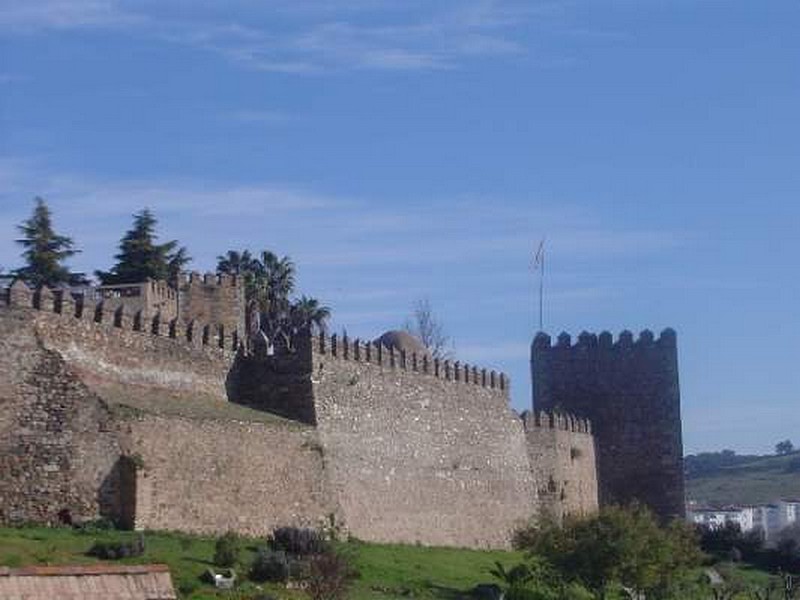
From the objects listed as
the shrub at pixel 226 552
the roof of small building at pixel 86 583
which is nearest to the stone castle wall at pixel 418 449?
the shrub at pixel 226 552

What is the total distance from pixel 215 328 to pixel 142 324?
3.91m

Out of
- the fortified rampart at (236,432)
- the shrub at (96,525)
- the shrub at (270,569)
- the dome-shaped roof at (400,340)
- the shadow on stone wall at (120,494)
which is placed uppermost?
the dome-shaped roof at (400,340)

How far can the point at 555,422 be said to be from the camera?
172 feet

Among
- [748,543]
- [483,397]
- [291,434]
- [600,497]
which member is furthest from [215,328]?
[748,543]

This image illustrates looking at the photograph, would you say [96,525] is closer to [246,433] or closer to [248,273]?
[246,433]

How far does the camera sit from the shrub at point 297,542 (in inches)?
1267

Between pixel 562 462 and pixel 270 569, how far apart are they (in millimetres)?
24051

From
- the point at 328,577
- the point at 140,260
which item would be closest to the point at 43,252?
the point at 140,260

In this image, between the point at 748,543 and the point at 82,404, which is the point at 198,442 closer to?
the point at 82,404

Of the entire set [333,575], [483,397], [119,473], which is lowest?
[333,575]

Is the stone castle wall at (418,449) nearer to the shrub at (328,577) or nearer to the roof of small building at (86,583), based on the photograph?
the shrub at (328,577)

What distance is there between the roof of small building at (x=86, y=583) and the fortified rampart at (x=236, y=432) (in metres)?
19.3

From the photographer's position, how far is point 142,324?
114ft

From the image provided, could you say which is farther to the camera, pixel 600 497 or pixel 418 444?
pixel 600 497
